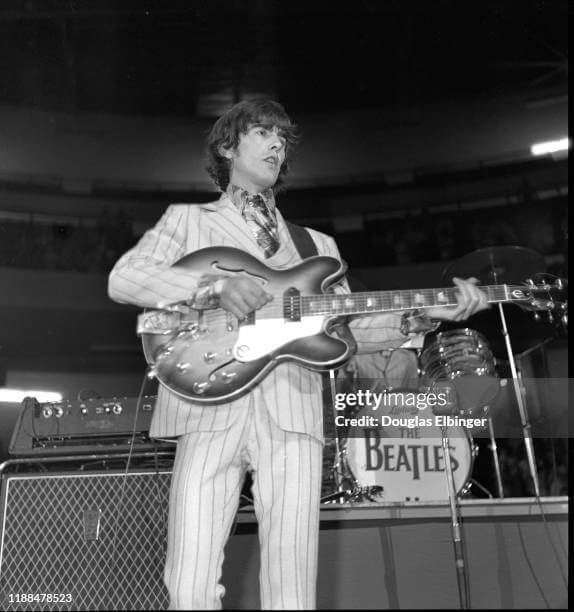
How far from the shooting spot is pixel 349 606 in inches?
95.5

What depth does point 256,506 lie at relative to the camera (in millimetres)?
1816

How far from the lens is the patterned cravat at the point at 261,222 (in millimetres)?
2105

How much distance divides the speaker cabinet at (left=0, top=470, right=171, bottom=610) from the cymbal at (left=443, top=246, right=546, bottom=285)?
56.7 inches

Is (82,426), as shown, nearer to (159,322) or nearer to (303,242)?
(159,322)

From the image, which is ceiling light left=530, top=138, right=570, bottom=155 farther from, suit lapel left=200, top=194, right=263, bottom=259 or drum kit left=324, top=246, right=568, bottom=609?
suit lapel left=200, top=194, right=263, bottom=259

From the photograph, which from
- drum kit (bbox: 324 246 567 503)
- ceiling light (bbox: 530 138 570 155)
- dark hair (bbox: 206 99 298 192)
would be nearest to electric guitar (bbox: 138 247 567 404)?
dark hair (bbox: 206 99 298 192)

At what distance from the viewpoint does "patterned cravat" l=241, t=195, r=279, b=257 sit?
82.9 inches

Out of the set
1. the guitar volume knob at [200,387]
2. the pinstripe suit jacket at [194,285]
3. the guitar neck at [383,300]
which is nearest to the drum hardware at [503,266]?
the guitar neck at [383,300]

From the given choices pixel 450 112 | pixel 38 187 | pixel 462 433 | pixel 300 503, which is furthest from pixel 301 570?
pixel 450 112

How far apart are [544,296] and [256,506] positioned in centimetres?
103

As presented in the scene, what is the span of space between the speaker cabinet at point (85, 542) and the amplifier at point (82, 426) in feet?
0.51

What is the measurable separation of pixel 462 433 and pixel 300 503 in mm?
1620

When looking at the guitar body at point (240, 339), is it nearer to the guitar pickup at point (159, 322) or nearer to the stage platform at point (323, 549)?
the guitar pickup at point (159, 322)

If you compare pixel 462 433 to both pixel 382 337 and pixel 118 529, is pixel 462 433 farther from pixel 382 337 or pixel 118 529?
pixel 118 529
